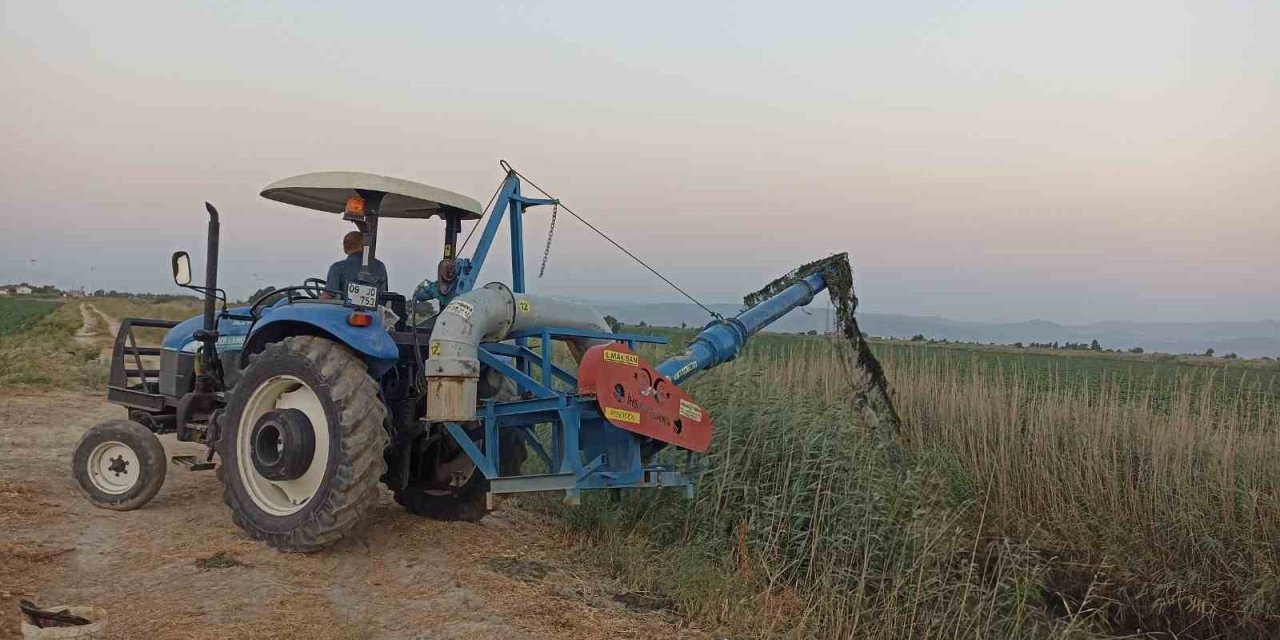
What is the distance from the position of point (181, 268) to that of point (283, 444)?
1.52 m

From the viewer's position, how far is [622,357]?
4.75 metres

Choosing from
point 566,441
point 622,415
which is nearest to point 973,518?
point 622,415

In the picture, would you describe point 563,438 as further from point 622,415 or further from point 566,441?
point 622,415

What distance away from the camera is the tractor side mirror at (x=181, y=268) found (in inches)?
219

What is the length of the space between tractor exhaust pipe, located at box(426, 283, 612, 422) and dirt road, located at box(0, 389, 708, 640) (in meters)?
0.93

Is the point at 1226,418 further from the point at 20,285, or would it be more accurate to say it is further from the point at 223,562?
the point at 20,285

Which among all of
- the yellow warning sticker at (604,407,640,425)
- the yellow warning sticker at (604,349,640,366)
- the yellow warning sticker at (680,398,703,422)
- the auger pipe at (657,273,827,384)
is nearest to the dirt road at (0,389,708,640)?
the yellow warning sticker at (604,407,640,425)

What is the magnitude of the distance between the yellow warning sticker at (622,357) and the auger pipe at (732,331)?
2.57ft

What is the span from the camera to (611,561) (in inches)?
202

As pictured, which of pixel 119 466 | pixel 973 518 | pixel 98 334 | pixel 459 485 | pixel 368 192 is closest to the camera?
pixel 368 192

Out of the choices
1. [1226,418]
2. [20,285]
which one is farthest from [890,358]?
[20,285]

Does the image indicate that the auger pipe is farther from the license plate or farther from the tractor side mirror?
the tractor side mirror

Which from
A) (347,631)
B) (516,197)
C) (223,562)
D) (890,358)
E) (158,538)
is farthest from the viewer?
(890,358)

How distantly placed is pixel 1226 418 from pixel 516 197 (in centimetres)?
605
